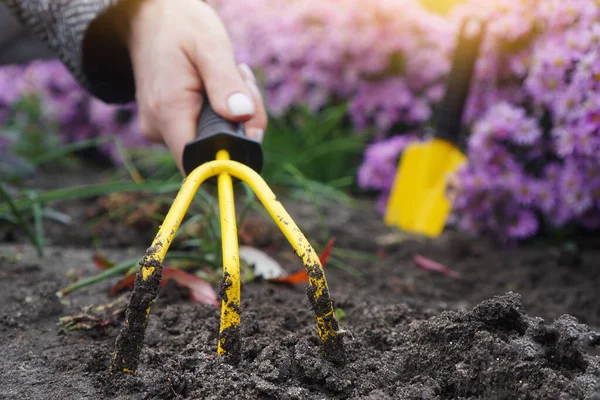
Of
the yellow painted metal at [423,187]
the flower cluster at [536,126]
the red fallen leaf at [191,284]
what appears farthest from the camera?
the yellow painted metal at [423,187]

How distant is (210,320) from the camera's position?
3.61 ft

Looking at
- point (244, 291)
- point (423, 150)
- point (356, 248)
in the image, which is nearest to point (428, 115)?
point (423, 150)

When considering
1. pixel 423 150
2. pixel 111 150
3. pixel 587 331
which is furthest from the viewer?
pixel 111 150

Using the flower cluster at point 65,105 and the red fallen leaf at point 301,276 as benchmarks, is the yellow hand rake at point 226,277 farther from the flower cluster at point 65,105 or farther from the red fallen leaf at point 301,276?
the flower cluster at point 65,105

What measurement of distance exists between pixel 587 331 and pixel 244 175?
606 mm

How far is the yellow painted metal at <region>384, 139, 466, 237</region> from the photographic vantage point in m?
2.59

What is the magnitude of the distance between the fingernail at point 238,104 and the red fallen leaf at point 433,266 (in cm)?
107

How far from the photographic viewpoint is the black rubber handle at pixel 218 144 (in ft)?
3.74

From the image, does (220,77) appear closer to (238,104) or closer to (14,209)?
(238,104)

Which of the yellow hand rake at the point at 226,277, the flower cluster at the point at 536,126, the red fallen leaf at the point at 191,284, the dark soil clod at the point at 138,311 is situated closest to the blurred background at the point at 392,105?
the flower cluster at the point at 536,126

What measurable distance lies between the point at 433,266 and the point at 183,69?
1.17 m

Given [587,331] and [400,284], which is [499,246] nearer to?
[400,284]

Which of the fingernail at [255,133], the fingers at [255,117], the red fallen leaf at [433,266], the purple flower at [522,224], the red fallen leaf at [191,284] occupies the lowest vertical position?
the red fallen leaf at [433,266]

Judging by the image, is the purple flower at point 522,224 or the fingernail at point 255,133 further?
the purple flower at point 522,224
